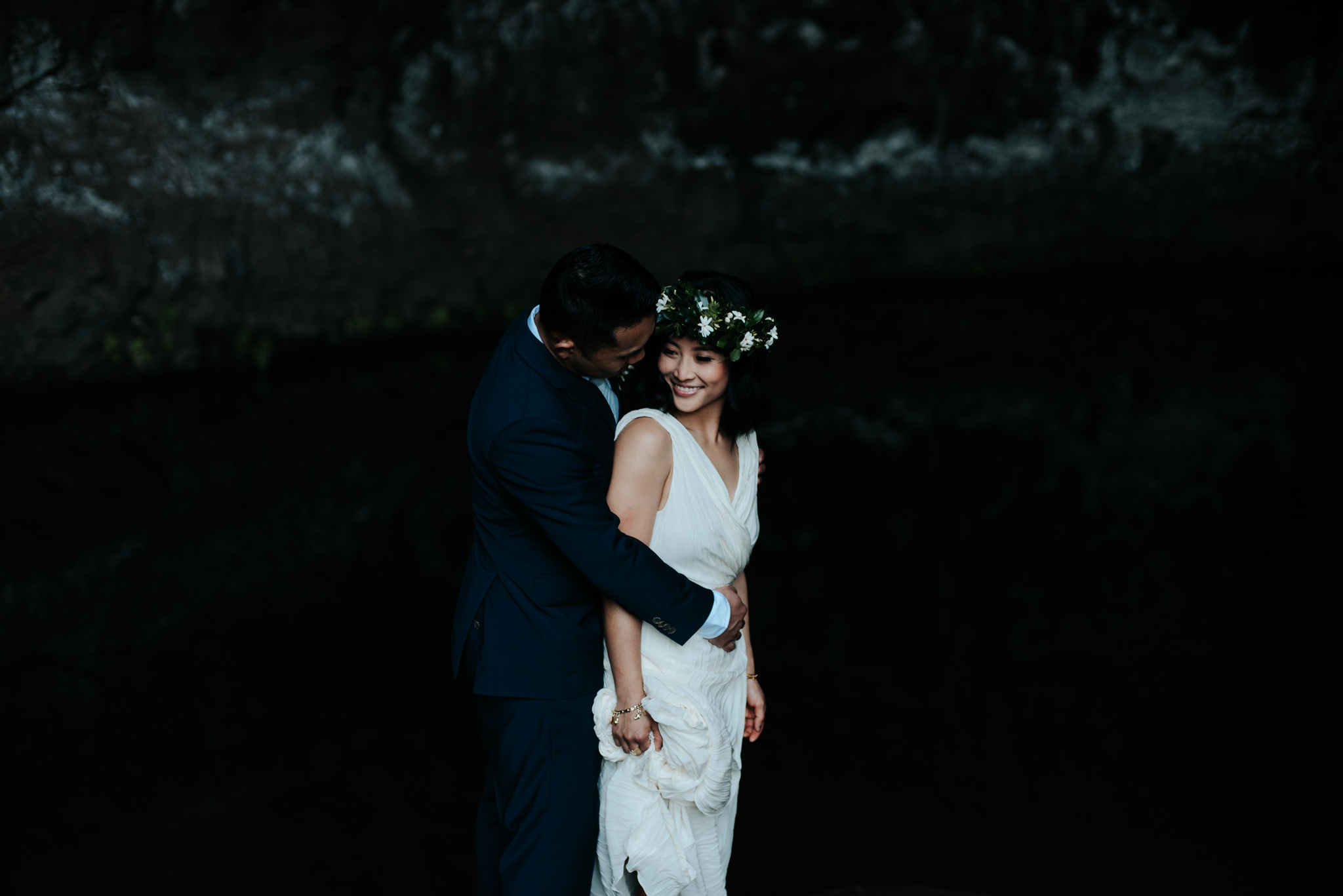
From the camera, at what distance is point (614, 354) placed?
1851mm

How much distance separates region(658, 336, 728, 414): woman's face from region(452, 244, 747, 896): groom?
132 millimetres

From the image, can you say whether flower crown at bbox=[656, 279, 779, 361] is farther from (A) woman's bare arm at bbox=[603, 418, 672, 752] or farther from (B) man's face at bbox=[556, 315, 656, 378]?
(A) woman's bare arm at bbox=[603, 418, 672, 752]

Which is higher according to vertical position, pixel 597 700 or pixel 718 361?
pixel 718 361

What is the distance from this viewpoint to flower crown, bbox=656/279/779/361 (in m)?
1.96

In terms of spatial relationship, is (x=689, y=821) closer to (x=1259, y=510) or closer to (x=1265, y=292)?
(x=1259, y=510)

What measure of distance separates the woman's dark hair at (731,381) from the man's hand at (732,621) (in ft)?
1.04

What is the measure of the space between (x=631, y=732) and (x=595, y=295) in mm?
798

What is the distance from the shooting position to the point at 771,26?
9.13 m

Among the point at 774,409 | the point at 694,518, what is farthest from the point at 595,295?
the point at 774,409

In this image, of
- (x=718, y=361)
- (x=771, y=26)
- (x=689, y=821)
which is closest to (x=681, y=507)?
(x=718, y=361)

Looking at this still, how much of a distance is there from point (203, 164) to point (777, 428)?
4.61 meters

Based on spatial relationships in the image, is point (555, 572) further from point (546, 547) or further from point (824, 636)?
point (824, 636)

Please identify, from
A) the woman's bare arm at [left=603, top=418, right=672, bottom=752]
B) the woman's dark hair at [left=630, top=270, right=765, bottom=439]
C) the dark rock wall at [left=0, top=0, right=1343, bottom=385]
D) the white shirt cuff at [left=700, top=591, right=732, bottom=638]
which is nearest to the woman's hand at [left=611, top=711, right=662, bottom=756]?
the woman's bare arm at [left=603, top=418, right=672, bottom=752]

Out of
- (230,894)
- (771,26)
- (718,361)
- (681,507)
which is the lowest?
(230,894)
